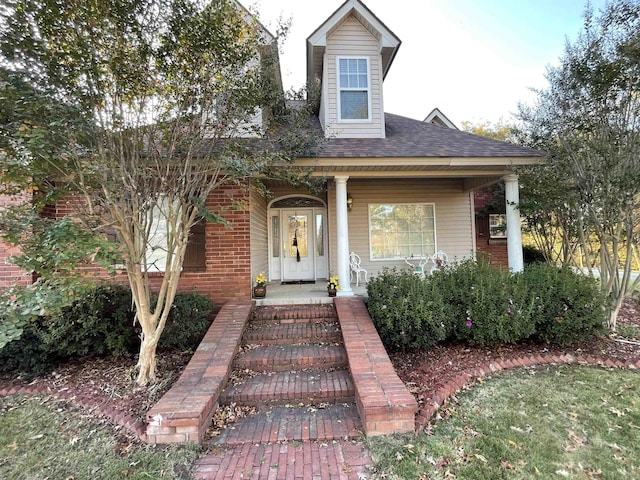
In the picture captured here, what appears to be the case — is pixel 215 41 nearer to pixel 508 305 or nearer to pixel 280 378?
pixel 280 378

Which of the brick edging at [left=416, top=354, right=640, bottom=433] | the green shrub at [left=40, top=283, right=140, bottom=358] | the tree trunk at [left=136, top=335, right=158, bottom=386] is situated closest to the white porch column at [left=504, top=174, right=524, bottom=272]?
the brick edging at [left=416, top=354, right=640, bottom=433]

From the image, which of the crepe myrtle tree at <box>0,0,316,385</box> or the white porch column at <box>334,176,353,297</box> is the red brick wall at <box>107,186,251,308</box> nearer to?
the crepe myrtle tree at <box>0,0,316,385</box>

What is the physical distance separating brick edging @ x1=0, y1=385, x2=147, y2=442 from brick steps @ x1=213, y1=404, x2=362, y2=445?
2.53 feet

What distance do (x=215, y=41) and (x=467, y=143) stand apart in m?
5.38

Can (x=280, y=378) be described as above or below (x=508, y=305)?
below

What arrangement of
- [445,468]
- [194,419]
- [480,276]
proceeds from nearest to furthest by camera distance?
[445,468] → [194,419] → [480,276]

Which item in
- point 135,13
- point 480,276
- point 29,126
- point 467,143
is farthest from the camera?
point 467,143

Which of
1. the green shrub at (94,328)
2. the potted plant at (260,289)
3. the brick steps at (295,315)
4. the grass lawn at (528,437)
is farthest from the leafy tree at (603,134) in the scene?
the green shrub at (94,328)

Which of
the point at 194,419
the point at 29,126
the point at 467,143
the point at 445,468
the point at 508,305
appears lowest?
the point at 445,468

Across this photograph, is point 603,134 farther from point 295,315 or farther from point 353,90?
point 295,315

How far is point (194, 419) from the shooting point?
272cm

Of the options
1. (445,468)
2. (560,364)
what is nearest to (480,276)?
(560,364)

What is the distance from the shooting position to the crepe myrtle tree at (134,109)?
3213 millimetres

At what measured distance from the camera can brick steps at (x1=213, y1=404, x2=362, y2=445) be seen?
283 cm
